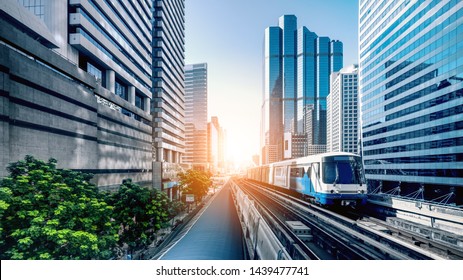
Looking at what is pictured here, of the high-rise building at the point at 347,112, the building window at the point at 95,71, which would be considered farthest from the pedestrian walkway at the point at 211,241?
the high-rise building at the point at 347,112

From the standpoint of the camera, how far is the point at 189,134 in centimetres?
10488

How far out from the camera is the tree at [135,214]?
12.0 metres

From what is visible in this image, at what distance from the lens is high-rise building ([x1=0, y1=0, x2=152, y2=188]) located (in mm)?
11328

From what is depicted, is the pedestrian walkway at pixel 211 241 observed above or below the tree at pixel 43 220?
below

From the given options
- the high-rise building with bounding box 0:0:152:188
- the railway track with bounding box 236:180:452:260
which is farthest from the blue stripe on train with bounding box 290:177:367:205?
the high-rise building with bounding box 0:0:152:188

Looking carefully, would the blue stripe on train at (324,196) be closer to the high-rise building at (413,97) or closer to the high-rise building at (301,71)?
the high-rise building at (413,97)

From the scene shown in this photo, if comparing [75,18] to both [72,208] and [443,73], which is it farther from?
[443,73]

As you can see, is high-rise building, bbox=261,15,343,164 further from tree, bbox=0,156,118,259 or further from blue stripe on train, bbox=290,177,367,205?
tree, bbox=0,156,118,259

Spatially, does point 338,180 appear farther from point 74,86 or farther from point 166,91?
point 166,91

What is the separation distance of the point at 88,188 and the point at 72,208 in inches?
143

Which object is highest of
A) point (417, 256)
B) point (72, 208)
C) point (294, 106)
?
point (294, 106)

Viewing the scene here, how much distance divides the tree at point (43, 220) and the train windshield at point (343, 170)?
1062 centimetres

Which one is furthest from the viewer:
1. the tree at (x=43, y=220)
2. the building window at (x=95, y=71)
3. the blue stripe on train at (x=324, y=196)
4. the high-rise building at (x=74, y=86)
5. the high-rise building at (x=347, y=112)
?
the high-rise building at (x=347, y=112)
